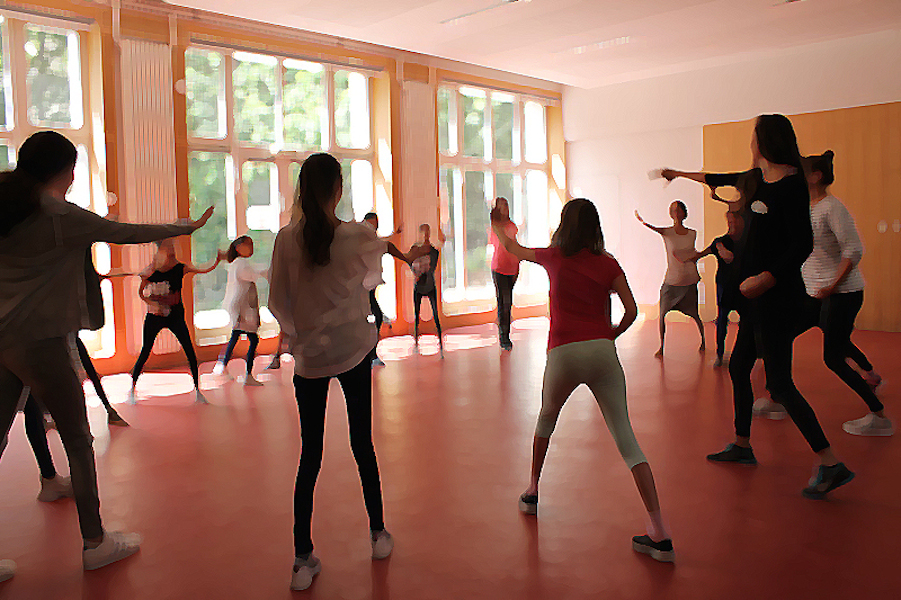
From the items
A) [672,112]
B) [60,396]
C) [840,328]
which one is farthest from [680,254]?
[60,396]

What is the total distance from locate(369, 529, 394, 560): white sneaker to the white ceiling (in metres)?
5.77

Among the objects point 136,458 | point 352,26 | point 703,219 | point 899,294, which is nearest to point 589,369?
point 136,458

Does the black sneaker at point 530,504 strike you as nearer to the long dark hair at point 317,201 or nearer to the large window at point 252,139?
the long dark hair at point 317,201

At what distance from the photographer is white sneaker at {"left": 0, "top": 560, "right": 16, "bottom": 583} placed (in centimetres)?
277

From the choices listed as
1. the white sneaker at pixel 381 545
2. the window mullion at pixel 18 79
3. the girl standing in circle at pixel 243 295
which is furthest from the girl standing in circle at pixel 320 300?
the window mullion at pixel 18 79

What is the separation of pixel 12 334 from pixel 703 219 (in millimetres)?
10311

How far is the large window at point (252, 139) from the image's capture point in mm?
8445

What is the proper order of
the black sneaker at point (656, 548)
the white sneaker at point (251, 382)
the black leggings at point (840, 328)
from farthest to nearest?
the white sneaker at point (251, 382) → the black leggings at point (840, 328) → the black sneaker at point (656, 548)

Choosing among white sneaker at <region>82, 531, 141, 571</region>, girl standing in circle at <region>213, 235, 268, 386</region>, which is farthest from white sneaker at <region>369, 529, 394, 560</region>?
girl standing in circle at <region>213, 235, 268, 386</region>

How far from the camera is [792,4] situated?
7.60 m

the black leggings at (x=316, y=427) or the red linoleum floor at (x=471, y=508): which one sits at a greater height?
the black leggings at (x=316, y=427)

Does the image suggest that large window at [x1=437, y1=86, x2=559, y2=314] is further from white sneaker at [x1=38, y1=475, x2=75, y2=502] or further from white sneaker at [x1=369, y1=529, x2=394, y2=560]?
white sneaker at [x1=369, y1=529, x2=394, y2=560]

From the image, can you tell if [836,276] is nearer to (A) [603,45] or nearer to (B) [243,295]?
(B) [243,295]

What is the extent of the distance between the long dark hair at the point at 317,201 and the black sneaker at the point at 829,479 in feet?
8.34
